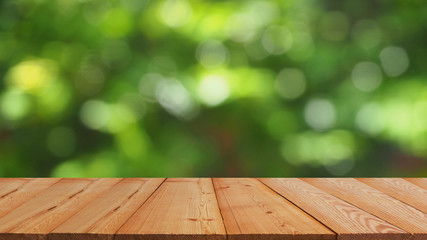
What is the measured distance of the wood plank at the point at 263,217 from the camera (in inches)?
38.7

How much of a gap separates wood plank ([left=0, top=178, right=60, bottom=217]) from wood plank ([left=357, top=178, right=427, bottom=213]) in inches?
33.6

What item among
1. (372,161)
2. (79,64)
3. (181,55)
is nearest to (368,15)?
(372,161)

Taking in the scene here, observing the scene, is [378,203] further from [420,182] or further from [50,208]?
[50,208]

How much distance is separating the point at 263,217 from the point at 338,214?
0.16 m

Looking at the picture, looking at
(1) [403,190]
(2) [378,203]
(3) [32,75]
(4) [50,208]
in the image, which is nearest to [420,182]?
(1) [403,190]

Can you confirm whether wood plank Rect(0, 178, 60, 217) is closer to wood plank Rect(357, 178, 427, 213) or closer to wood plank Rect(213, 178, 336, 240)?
Answer: wood plank Rect(213, 178, 336, 240)

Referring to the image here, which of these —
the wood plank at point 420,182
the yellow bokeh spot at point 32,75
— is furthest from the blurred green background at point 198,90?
the wood plank at point 420,182

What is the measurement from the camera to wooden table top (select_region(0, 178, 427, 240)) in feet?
3.26

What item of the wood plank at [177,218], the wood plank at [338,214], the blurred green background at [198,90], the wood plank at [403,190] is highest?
the blurred green background at [198,90]

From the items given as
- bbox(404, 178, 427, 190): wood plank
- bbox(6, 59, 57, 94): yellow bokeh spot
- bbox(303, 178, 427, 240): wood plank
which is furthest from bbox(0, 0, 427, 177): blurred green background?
bbox(303, 178, 427, 240): wood plank

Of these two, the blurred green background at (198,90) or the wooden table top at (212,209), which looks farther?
the blurred green background at (198,90)

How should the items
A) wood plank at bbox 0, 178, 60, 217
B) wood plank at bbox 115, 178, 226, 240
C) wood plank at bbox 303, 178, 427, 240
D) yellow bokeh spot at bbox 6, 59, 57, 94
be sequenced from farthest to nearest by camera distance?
yellow bokeh spot at bbox 6, 59, 57, 94
wood plank at bbox 0, 178, 60, 217
wood plank at bbox 303, 178, 427, 240
wood plank at bbox 115, 178, 226, 240

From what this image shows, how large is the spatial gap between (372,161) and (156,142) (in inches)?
32.2

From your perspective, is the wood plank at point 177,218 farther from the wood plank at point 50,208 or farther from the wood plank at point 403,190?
the wood plank at point 403,190
